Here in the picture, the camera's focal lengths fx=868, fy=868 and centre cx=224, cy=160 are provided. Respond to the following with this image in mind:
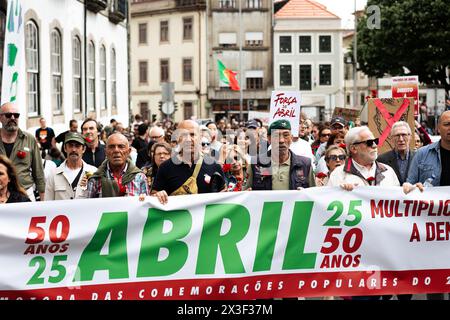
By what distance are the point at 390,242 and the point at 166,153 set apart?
3241 mm

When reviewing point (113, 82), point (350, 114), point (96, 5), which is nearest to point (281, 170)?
point (350, 114)

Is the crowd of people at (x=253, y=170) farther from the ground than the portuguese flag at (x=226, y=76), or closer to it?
closer to it

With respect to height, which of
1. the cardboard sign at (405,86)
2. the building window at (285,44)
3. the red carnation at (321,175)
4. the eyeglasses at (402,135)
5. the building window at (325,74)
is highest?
the building window at (285,44)

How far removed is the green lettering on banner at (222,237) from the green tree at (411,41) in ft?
132

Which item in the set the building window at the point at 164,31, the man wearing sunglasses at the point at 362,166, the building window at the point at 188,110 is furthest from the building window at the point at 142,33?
the man wearing sunglasses at the point at 362,166

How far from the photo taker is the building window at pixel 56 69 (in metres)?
22.6

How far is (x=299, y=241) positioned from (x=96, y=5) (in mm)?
21198

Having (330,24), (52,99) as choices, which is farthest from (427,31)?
(52,99)

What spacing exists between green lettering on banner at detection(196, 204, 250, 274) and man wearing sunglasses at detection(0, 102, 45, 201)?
3505 millimetres

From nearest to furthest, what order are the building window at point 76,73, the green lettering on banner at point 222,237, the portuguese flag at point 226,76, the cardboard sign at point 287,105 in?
1. the green lettering on banner at point 222,237
2. the cardboard sign at point 287,105
3. the building window at point 76,73
4. the portuguese flag at point 226,76

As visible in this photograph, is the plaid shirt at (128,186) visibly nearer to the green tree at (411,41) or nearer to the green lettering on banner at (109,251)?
the green lettering on banner at (109,251)

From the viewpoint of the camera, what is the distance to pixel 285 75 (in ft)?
230

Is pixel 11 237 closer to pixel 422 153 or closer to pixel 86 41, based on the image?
pixel 422 153

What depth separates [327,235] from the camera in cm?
641
